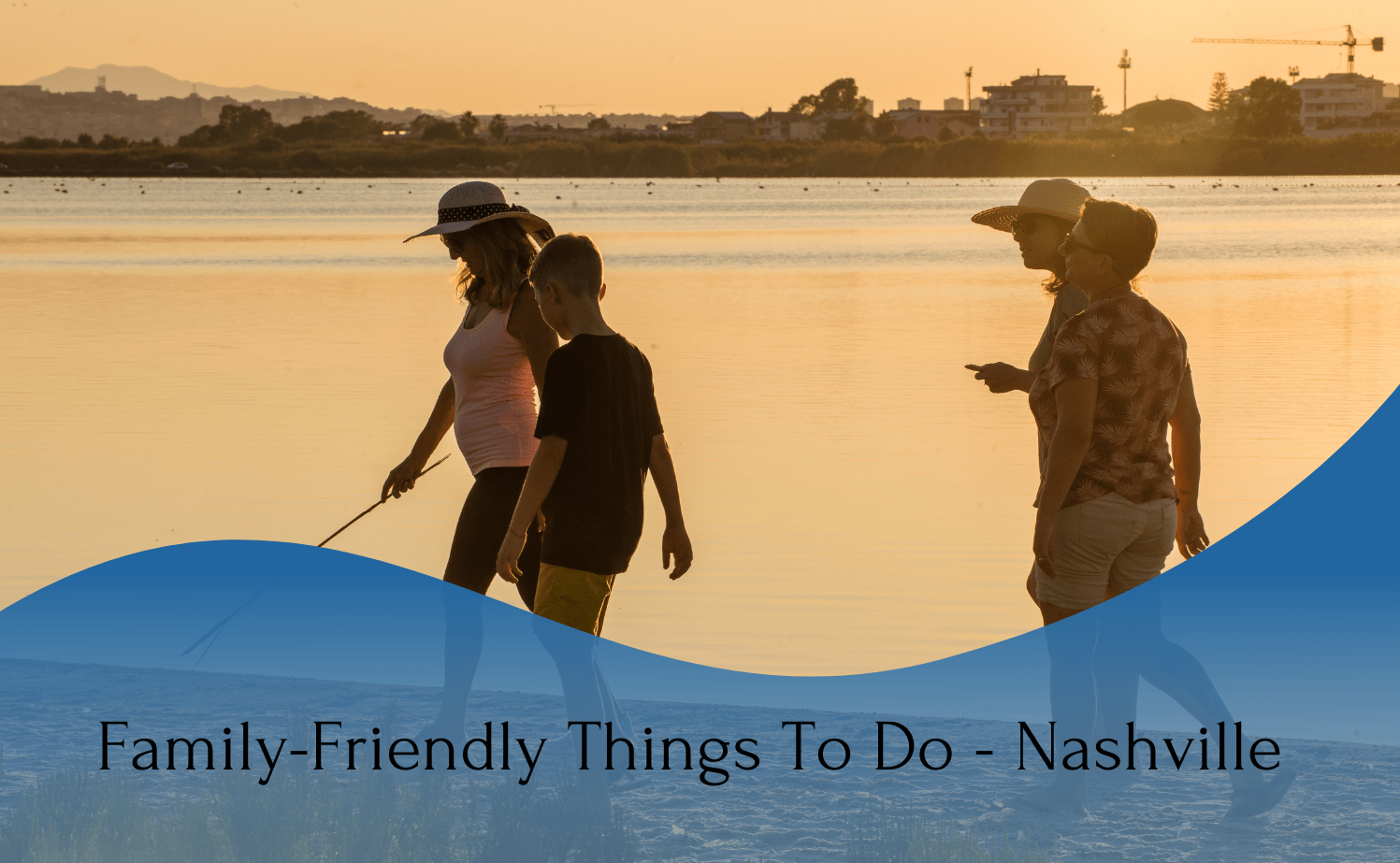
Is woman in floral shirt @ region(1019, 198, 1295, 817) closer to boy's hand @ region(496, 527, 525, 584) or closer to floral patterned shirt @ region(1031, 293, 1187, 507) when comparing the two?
floral patterned shirt @ region(1031, 293, 1187, 507)

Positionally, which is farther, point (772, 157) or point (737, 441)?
point (772, 157)

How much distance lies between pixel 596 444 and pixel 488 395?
545 millimetres

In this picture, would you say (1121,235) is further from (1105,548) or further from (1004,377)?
(1105,548)

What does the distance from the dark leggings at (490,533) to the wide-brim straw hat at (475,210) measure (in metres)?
0.65

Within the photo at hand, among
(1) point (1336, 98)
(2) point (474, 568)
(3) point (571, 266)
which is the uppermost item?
(1) point (1336, 98)

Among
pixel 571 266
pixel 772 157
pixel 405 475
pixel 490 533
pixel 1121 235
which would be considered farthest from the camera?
pixel 772 157

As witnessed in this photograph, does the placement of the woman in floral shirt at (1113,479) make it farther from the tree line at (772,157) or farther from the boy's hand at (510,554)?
the tree line at (772,157)

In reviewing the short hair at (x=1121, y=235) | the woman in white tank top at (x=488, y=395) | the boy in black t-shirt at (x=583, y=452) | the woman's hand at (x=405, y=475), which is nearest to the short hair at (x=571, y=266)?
the boy in black t-shirt at (x=583, y=452)

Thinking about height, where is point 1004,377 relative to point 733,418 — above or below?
above

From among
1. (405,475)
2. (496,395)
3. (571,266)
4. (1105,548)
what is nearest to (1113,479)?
(1105,548)

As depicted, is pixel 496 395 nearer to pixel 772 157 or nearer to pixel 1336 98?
pixel 772 157

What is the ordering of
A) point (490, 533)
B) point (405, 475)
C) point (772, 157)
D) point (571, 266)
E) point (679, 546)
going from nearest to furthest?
point (571, 266) < point (679, 546) < point (490, 533) < point (405, 475) < point (772, 157)

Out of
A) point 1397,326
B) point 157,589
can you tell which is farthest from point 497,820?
point 1397,326

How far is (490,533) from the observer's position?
4320 millimetres
